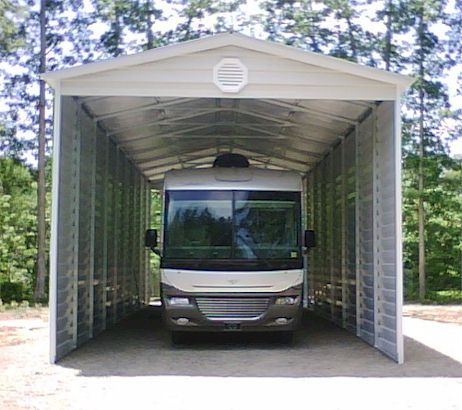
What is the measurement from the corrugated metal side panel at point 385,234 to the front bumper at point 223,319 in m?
1.14

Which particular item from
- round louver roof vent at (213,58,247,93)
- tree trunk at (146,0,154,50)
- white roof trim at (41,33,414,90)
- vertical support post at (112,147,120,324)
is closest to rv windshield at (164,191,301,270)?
round louver roof vent at (213,58,247,93)

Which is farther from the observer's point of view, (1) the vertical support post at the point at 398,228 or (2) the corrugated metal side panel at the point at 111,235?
(2) the corrugated metal side panel at the point at 111,235

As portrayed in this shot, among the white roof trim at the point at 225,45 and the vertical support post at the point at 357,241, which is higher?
the white roof trim at the point at 225,45

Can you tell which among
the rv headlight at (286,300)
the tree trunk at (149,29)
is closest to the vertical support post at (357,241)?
the rv headlight at (286,300)

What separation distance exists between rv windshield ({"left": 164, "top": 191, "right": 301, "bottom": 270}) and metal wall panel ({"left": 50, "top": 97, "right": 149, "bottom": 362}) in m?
1.30

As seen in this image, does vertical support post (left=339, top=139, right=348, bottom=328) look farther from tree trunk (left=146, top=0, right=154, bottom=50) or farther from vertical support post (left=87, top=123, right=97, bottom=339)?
tree trunk (left=146, top=0, right=154, bottom=50)

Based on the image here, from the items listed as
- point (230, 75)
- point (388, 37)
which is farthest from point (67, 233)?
point (388, 37)

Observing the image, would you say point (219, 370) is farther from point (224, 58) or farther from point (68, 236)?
point (224, 58)

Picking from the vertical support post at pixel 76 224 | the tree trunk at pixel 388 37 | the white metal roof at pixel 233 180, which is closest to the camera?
the vertical support post at pixel 76 224

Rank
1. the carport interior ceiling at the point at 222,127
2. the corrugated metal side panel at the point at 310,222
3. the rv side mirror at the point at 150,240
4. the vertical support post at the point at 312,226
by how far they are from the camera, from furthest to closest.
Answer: the corrugated metal side panel at the point at 310,222, the vertical support post at the point at 312,226, the rv side mirror at the point at 150,240, the carport interior ceiling at the point at 222,127

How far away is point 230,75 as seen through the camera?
30.2 feet

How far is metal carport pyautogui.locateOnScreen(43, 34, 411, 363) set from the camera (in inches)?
364

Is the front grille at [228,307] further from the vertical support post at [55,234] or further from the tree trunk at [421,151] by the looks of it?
the tree trunk at [421,151]

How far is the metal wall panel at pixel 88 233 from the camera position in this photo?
9.84m
